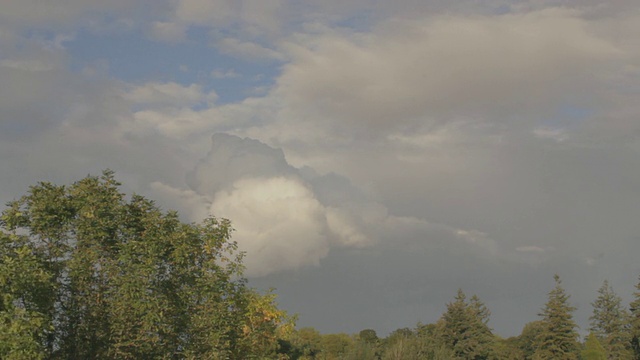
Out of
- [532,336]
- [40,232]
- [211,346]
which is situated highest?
[532,336]

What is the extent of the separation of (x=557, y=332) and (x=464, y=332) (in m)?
12.5

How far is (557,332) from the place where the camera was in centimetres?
A: 7419

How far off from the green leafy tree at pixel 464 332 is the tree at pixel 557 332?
8742 millimetres

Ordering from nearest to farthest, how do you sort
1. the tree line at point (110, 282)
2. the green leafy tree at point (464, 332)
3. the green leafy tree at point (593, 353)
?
the tree line at point (110, 282)
the green leafy tree at point (593, 353)
the green leafy tree at point (464, 332)

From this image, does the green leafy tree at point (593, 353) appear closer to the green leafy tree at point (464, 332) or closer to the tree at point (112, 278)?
the green leafy tree at point (464, 332)

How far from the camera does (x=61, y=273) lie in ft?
83.8

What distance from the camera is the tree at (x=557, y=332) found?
2899 inches

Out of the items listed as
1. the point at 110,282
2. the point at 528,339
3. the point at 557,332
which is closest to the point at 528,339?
the point at 528,339

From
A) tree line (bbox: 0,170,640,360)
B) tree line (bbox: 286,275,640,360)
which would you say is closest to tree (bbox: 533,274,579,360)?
tree line (bbox: 286,275,640,360)

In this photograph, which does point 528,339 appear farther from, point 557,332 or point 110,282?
point 110,282

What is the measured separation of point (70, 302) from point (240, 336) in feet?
30.8

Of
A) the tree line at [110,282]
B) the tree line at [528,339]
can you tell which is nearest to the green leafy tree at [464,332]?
the tree line at [528,339]

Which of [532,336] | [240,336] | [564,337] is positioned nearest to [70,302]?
[240,336]

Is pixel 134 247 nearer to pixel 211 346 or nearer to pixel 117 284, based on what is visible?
pixel 117 284
